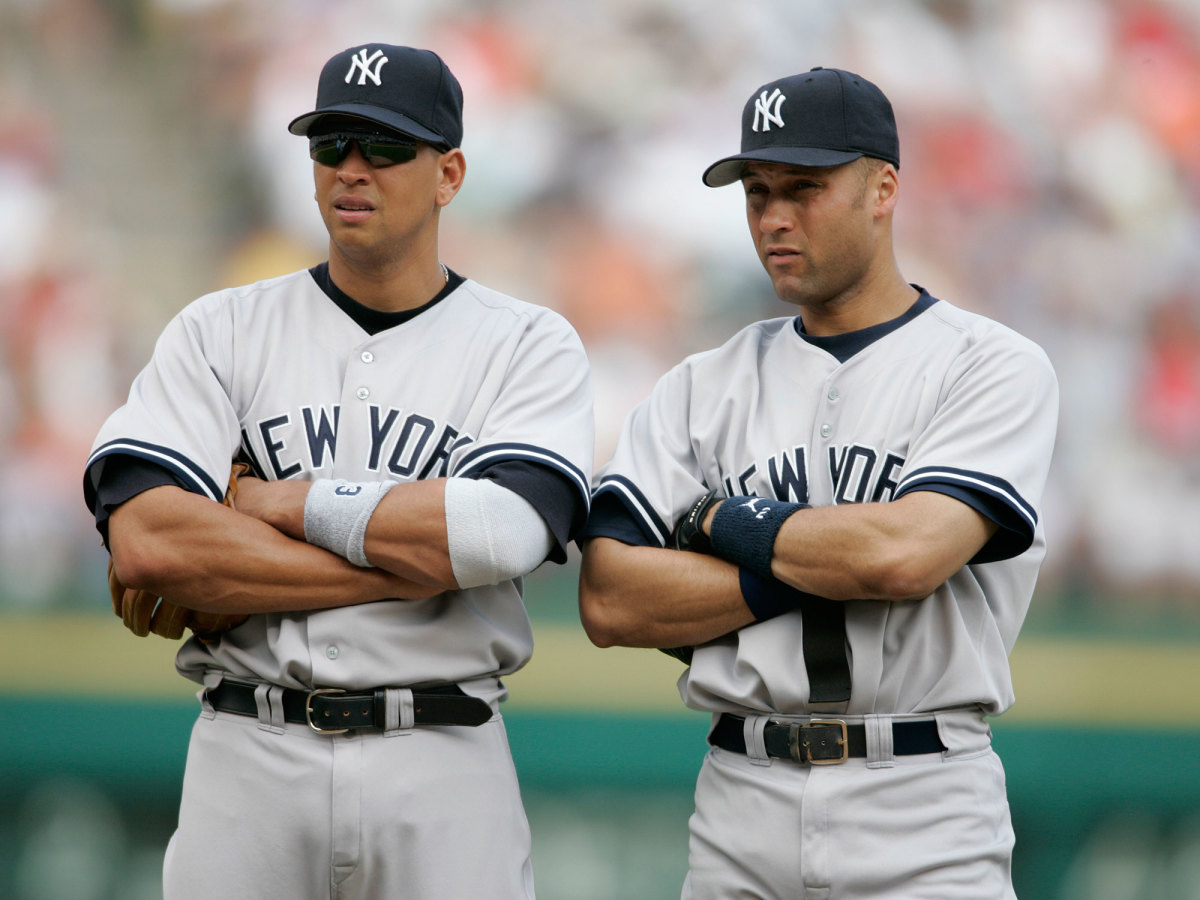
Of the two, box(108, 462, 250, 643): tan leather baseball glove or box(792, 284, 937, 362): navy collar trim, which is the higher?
box(792, 284, 937, 362): navy collar trim

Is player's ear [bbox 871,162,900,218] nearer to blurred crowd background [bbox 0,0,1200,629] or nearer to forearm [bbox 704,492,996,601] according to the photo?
forearm [bbox 704,492,996,601]

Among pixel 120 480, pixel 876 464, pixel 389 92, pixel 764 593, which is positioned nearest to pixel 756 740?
pixel 764 593

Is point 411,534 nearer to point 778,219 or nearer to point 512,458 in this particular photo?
point 512,458

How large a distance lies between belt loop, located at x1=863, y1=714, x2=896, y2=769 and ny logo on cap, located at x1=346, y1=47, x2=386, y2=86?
1211 millimetres

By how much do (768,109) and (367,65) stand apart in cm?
62

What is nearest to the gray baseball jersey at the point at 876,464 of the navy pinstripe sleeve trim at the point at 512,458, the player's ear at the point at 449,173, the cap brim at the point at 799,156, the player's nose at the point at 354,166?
the navy pinstripe sleeve trim at the point at 512,458

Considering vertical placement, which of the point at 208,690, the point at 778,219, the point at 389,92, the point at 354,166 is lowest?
the point at 208,690

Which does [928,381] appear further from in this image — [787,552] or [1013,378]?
[787,552]

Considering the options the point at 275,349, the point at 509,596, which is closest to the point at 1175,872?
the point at 509,596

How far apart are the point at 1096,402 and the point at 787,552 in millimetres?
2772

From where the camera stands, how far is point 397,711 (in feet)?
6.07

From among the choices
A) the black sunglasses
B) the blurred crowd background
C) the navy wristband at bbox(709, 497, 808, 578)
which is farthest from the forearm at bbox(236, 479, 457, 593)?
the blurred crowd background

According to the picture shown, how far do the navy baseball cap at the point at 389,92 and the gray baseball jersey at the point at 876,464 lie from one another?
22.5 inches

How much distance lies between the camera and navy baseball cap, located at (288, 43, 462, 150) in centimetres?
195
